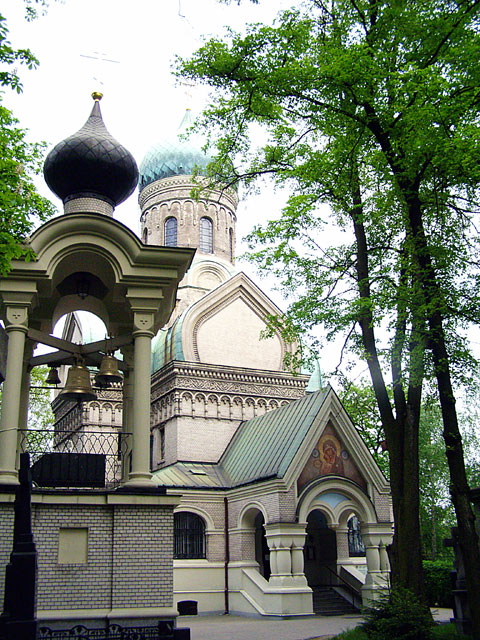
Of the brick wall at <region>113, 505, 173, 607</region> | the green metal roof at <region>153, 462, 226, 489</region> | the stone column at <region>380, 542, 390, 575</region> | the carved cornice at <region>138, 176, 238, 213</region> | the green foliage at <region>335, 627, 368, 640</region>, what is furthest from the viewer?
the carved cornice at <region>138, 176, 238, 213</region>

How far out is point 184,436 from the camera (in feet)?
78.2

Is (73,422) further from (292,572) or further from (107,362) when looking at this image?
(107,362)

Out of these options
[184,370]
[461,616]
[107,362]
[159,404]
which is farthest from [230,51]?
[159,404]

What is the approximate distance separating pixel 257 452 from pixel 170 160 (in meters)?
16.1

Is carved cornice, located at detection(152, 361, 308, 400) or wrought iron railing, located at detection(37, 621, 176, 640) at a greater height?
carved cornice, located at detection(152, 361, 308, 400)

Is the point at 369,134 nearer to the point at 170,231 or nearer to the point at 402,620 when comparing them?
the point at 402,620

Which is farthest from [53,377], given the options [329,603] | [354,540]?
[354,540]

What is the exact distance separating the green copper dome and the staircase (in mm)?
19114

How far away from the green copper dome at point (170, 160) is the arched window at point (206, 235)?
2.51 metres

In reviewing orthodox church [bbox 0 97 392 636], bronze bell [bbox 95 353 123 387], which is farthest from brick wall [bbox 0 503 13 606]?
bronze bell [bbox 95 353 123 387]

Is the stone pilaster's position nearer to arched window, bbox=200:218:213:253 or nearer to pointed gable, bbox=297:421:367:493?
pointed gable, bbox=297:421:367:493

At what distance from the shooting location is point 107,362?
11180mm

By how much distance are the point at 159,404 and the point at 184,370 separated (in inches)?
78.8

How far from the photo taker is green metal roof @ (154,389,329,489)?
20.0 m
